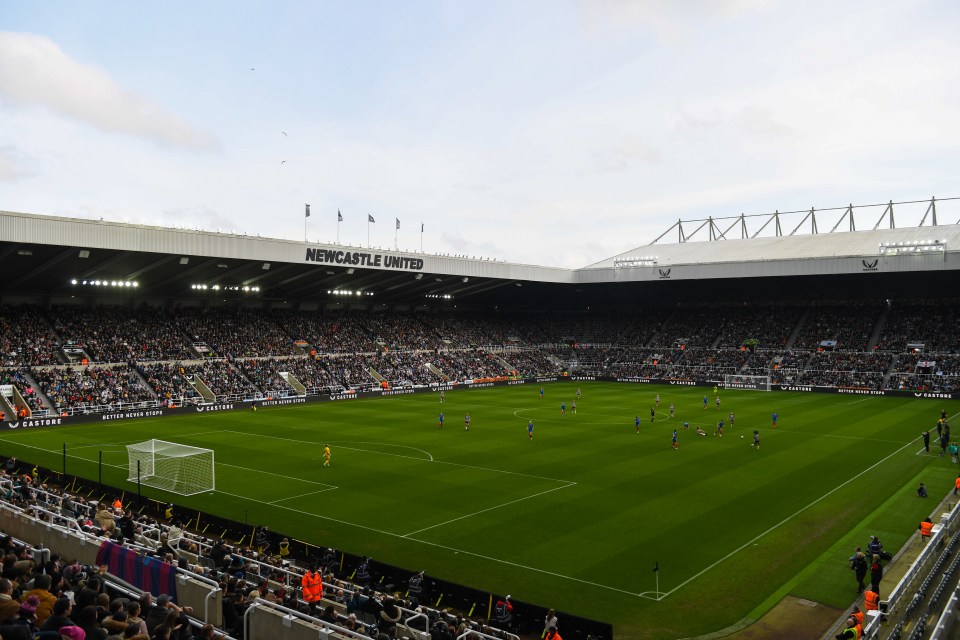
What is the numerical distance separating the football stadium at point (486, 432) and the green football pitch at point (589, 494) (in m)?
0.17

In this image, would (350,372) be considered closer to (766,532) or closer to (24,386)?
(24,386)

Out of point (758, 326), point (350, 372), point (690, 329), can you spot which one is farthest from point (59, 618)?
point (690, 329)

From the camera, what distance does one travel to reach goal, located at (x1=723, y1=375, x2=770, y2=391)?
71562 mm

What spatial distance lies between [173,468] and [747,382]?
2357 inches

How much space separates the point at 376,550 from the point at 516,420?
92.3 ft

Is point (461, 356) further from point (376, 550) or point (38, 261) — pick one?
point (376, 550)

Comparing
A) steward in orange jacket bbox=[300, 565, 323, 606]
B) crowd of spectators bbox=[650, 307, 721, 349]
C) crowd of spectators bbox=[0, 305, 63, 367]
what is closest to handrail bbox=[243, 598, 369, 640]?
steward in orange jacket bbox=[300, 565, 323, 606]

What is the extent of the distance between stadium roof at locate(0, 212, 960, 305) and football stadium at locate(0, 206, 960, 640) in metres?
0.30

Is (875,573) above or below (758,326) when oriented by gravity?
below

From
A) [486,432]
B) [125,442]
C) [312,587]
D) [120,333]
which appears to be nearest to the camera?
[312,587]

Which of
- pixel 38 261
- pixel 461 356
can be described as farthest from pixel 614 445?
pixel 461 356

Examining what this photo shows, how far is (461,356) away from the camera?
3349 inches

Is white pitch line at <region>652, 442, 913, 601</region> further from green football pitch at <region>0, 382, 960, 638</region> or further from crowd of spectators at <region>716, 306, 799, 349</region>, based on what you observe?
crowd of spectators at <region>716, 306, 799, 349</region>

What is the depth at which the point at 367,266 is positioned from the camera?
63875 mm
